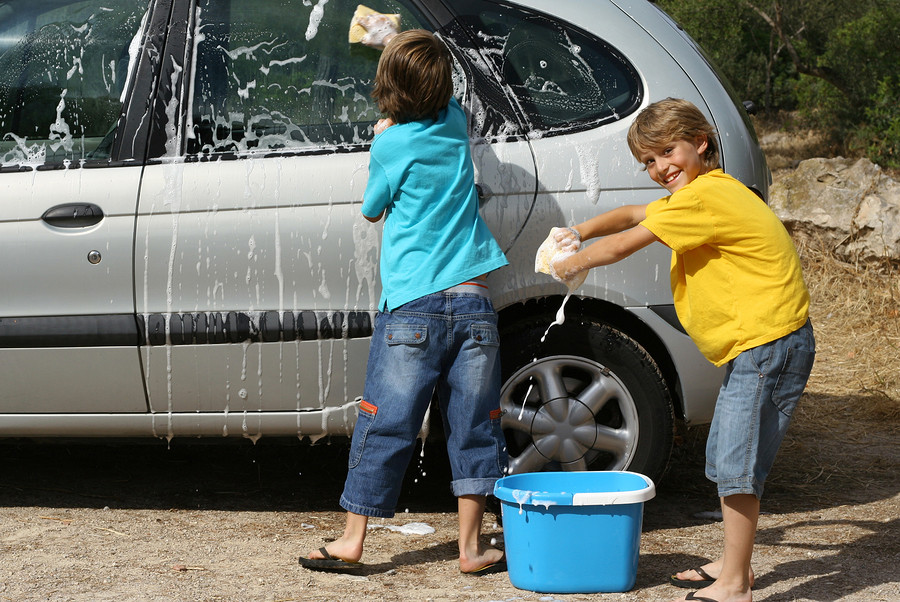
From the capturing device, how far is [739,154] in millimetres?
3379

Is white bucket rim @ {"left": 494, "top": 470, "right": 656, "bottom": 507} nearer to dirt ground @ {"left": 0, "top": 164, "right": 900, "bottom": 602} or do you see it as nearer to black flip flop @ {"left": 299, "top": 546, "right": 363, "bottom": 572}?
dirt ground @ {"left": 0, "top": 164, "right": 900, "bottom": 602}

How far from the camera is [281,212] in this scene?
3.29 m

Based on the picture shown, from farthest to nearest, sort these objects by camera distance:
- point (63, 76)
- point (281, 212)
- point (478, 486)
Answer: point (63, 76), point (281, 212), point (478, 486)

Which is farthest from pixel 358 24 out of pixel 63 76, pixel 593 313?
pixel 593 313

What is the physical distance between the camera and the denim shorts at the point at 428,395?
3023 millimetres

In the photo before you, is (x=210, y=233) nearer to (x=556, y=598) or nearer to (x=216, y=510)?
(x=216, y=510)

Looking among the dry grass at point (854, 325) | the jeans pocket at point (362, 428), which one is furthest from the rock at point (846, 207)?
the jeans pocket at point (362, 428)

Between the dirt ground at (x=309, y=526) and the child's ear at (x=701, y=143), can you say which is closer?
the child's ear at (x=701, y=143)

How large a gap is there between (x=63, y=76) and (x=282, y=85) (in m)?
0.71

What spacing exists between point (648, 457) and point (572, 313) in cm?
52

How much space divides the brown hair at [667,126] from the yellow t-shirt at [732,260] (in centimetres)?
12

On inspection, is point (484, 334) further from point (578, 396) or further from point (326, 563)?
point (326, 563)

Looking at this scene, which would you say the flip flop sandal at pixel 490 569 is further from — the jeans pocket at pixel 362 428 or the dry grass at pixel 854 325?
the dry grass at pixel 854 325

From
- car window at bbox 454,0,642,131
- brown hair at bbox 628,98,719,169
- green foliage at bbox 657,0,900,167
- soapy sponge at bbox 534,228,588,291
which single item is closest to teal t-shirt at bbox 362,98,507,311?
soapy sponge at bbox 534,228,588,291
